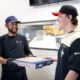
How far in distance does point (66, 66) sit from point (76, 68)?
17cm

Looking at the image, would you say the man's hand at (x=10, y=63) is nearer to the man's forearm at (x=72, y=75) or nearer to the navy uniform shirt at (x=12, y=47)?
the navy uniform shirt at (x=12, y=47)

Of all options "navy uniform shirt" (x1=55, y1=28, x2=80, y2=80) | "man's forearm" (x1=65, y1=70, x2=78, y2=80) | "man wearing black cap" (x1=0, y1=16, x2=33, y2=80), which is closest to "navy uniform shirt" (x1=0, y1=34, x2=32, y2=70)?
"man wearing black cap" (x1=0, y1=16, x2=33, y2=80)

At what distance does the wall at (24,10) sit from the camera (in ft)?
10.4

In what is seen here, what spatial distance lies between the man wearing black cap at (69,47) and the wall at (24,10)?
3.70 ft

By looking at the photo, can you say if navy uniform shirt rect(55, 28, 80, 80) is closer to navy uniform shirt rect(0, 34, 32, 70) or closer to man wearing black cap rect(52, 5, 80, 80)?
man wearing black cap rect(52, 5, 80, 80)

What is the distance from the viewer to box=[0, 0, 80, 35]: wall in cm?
317

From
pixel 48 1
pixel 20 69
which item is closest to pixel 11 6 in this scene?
pixel 48 1

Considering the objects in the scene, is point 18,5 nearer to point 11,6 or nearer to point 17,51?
point 11,6

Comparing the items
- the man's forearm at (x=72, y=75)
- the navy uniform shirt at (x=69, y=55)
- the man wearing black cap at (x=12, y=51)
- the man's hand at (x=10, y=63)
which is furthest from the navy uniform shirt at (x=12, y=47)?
the man's forearm at (x=72, y=75)

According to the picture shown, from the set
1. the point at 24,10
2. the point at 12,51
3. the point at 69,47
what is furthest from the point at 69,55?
the point at 24,10

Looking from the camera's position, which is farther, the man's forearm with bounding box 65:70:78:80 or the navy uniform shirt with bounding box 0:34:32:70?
the navy uniform shirt with bounding box 0:34:32:70

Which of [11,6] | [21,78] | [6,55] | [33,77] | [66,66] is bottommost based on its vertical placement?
[33,77]

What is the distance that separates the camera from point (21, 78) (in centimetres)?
285

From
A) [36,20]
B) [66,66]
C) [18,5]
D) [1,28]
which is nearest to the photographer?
[66,66]
